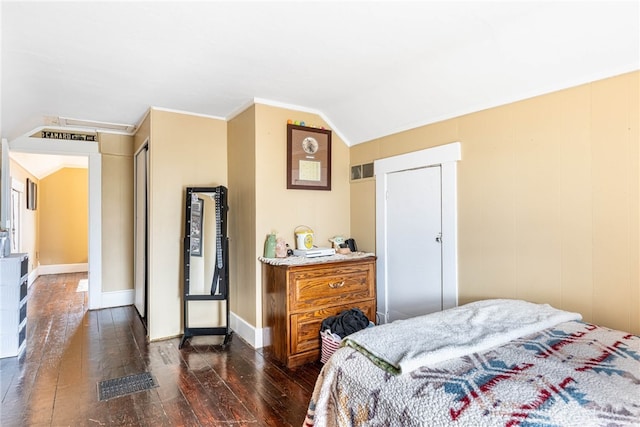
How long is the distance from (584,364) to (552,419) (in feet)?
1.46

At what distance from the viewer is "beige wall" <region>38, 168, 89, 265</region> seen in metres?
7.08

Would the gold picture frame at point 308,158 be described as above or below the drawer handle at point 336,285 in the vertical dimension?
above

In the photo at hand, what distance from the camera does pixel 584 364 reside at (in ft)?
4.07

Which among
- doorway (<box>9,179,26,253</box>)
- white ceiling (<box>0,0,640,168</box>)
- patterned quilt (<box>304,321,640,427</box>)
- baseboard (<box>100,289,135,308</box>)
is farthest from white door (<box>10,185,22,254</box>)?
patterned quilt (<box>304,321,640,427</box>)

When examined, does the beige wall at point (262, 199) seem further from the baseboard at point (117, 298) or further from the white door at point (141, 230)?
the baseboard at point (117, 298)

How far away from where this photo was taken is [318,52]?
2.25m

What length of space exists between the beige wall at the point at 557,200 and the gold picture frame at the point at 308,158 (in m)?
1.15

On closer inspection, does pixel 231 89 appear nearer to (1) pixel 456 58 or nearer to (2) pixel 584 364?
(1) pixel 456 58

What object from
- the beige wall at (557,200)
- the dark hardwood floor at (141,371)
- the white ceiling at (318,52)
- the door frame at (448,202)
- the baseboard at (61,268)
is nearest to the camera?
the white ceiling at (318,52)

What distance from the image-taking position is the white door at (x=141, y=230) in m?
3.90

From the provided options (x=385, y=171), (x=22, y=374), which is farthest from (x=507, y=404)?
(x=22, y=374)

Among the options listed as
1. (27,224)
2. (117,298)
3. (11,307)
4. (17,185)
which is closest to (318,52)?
(11,307)

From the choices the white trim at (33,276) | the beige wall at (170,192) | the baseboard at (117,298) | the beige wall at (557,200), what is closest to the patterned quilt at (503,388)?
the beige wall at (557,200)

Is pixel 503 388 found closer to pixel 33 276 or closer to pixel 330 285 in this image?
pixel 330 285
